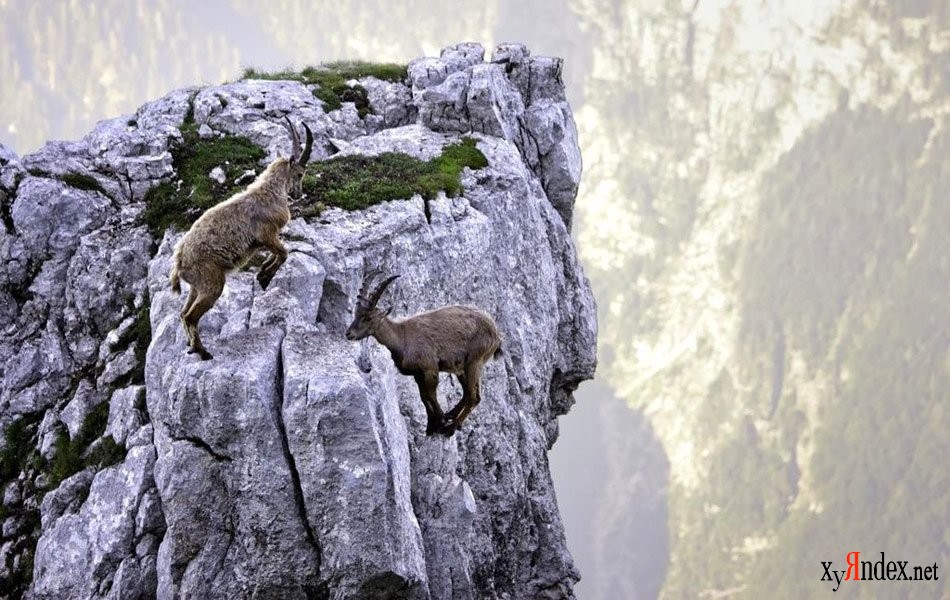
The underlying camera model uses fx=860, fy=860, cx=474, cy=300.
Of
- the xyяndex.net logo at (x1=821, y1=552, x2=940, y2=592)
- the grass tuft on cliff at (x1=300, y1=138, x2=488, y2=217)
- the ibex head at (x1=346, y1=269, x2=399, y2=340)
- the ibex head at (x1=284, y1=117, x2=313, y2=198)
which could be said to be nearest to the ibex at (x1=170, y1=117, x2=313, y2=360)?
the ibex head at (x1=284, y1=117, x2=313, y2=198)

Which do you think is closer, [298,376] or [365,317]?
[298,376]

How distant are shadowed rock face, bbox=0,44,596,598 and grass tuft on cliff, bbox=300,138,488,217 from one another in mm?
474

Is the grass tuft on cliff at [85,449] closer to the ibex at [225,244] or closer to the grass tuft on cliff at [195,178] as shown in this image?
the ibex at [225,244]

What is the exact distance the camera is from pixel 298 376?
18359mm

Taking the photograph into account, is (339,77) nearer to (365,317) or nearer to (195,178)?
(195,178)

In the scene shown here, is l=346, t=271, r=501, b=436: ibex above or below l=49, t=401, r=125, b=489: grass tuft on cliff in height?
above

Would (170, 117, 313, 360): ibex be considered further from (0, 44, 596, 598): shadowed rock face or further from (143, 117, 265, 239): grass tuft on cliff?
(143, 117, 265, 239): grass tuft on cliff

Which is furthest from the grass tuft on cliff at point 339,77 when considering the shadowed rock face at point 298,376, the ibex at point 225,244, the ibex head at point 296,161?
the ibex at point 225,244

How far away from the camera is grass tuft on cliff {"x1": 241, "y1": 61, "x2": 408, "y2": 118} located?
36656 millimetres

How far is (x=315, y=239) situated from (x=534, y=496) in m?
12.5

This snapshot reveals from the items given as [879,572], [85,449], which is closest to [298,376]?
[85,449]

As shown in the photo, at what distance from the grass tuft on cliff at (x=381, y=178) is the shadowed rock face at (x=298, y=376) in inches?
18.7

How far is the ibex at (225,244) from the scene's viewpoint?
1872 centimetres

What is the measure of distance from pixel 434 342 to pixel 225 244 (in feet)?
17.1
